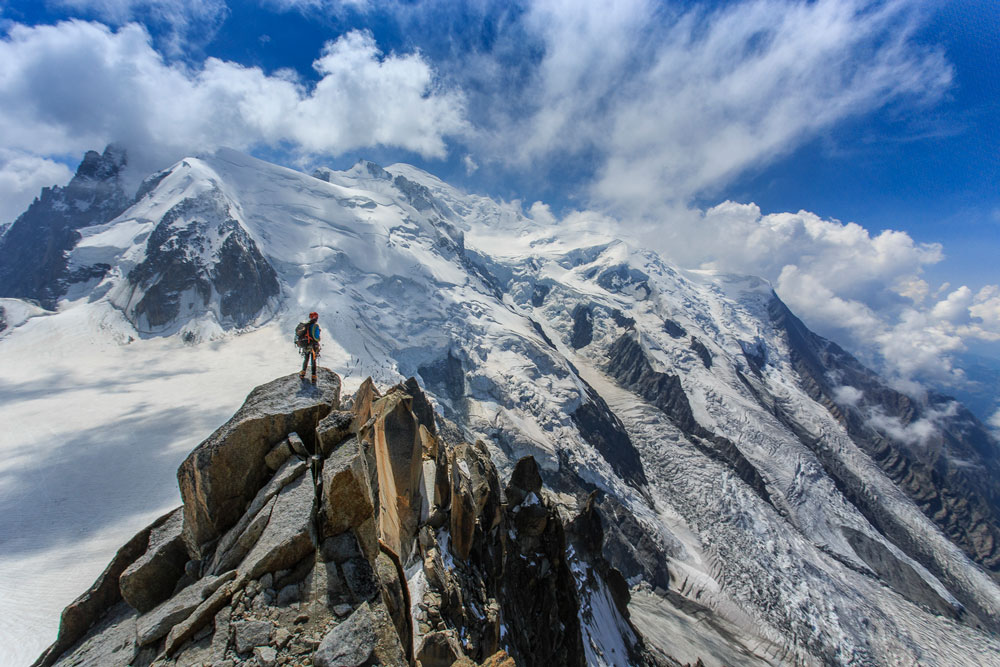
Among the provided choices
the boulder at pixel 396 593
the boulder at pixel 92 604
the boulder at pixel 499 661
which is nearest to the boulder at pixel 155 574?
the boulder at pixel 92 604

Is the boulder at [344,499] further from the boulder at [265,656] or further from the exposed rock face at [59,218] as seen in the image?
the exposed rock face at [59,218]

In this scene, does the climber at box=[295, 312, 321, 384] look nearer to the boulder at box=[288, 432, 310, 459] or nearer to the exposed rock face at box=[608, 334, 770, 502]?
the boulder at box=[288, 432, 310, 459]

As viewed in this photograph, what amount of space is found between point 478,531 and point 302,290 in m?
108

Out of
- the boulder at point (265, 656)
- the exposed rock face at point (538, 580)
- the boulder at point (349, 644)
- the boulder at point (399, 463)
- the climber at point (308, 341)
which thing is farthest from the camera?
the exposed rock face at point (538, 580)

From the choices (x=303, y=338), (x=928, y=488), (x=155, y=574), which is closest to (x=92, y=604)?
(x=155, y=574)

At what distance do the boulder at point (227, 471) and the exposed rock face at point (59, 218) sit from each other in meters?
145

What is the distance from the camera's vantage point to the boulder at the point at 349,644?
16.8 ft

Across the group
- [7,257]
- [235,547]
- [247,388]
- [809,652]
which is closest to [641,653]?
[235,547]

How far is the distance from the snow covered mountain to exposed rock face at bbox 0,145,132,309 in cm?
117

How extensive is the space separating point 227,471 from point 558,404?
101840mm

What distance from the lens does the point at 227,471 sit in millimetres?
7504

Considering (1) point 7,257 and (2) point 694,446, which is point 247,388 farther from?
(1) point 7,257

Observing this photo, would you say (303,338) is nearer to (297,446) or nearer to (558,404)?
(297,446)

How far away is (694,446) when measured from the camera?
379ft
